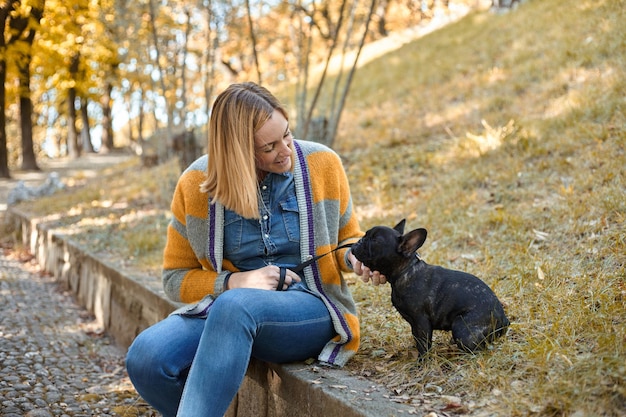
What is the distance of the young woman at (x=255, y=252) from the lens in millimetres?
2975

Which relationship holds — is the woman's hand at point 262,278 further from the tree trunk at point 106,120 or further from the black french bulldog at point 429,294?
the tree trunk at point 106,120

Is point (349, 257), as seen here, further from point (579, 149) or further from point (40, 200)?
point (40, 200)

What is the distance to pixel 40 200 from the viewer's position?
12.2 metres

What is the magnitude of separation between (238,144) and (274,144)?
18 centimetres

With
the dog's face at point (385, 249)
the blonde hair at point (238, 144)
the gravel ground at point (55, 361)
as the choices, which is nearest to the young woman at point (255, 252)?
the blonde hair at point (238, 144)

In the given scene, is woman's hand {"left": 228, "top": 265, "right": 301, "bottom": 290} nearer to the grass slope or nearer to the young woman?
the young woman

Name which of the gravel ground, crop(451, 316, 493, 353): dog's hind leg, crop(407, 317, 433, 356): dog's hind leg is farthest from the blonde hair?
the gravel ground

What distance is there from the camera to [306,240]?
10.7ft

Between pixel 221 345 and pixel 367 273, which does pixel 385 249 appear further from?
pixel 221 345

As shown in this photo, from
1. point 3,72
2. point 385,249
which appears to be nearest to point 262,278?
point 385,249

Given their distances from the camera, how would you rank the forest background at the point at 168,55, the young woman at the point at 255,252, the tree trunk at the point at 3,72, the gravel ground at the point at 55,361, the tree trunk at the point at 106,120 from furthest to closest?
1. the tree trunk at the point at 106,120
2. the forest background at the point at 168,55
3. the tree trunk at the point at 3,72
4. the gravel ground at the point at 55,361
5. the young woman at the point at 255,252

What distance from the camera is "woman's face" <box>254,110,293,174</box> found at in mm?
3164

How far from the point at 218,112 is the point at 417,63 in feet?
31.0

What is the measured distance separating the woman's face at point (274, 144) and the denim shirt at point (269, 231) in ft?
0.45
